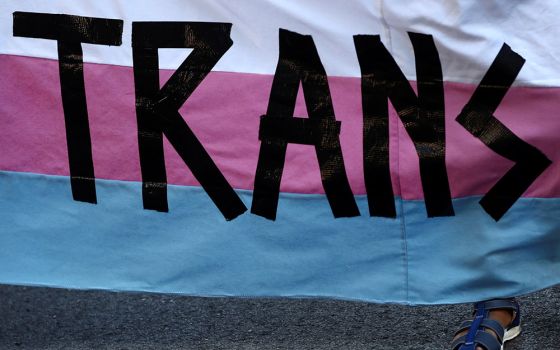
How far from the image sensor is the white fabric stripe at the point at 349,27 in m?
2.96

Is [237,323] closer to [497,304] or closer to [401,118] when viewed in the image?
[497,304]

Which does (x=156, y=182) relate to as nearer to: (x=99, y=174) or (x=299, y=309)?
(x=99, y=174)

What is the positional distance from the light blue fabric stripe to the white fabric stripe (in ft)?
1.20

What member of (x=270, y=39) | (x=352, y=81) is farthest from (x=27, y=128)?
(x=352, y=81)

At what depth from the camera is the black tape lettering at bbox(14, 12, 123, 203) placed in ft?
10.2

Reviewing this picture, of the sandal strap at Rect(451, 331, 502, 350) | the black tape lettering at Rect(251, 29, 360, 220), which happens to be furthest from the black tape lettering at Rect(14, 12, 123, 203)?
the sandal strap at Rect(451, 331, 502, 350)

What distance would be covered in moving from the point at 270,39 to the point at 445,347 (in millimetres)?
1106

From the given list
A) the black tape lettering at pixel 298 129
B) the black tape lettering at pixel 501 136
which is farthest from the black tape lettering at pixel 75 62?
the black tape lettering at pixel 501 136

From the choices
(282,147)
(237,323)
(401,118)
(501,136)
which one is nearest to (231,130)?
(282,147)

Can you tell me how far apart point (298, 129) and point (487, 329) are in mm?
793

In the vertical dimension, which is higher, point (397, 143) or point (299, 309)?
point (397, 143)

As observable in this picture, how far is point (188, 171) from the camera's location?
3.14 meters

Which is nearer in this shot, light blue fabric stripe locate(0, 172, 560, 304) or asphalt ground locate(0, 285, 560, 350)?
light blue fabric stripe locate(0, 172, 560, 304)

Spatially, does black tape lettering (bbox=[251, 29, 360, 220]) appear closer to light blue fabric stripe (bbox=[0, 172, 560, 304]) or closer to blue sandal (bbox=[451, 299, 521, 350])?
light blue fabric stripe (bbox=[0, 172, 560, 304])
